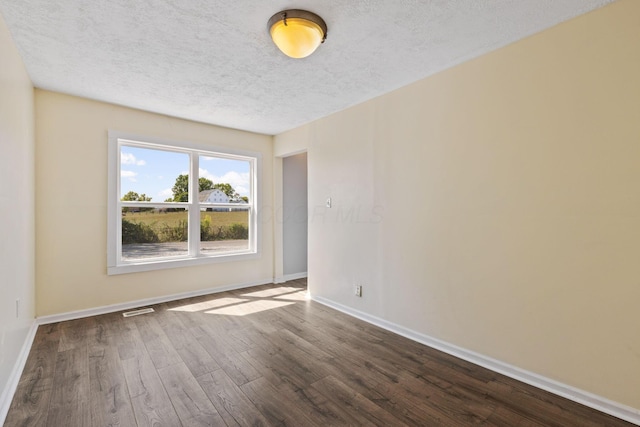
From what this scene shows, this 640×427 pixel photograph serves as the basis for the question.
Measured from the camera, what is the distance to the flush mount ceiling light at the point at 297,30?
73.7 inches

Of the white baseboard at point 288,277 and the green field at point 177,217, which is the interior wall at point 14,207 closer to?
the green field at point 177,217

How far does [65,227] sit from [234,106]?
2285 mm

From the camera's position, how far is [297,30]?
1.92 meters

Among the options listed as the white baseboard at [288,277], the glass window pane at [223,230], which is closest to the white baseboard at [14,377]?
the glass window pane at [223,230]

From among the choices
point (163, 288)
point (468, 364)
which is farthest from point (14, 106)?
point (468, 364)

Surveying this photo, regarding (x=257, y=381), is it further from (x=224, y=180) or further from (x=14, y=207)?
(x=224, y=180)

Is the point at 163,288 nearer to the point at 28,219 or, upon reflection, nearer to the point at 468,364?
the point at 28,219

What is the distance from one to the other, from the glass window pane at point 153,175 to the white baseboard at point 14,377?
1.70 meters

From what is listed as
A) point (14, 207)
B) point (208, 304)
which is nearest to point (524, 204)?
point (208, 304)

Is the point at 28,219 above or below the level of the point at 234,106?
below

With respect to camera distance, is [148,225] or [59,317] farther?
[148,225]

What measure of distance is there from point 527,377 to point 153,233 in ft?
13.8

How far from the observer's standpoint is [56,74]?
2.77 m

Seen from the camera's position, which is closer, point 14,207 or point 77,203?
point 14,207
